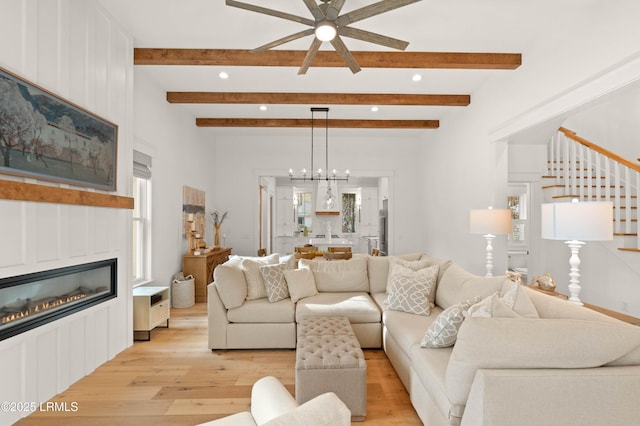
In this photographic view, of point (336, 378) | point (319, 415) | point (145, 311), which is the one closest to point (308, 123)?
point (145, 311)

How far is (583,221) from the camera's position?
2.28m

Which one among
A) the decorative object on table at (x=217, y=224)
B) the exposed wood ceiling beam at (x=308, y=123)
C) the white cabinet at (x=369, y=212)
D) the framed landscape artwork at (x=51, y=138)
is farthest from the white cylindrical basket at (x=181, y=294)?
the white cabinet at (x=369, y=212)

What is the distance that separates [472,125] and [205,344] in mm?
4790

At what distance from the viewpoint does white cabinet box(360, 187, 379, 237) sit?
34.0 feet

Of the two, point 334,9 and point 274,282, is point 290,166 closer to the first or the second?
point 274,282

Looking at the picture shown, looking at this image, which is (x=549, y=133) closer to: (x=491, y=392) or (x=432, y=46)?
(x=432, y=46)

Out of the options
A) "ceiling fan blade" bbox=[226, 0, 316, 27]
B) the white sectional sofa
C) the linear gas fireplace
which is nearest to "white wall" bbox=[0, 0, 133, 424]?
the linear gas fireplace

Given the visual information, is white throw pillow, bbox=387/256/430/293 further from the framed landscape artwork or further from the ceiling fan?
the framed landscape artwork

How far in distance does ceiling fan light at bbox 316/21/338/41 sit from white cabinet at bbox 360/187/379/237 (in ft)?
26.0

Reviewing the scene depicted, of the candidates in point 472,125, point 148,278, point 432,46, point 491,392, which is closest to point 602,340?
point 491,392

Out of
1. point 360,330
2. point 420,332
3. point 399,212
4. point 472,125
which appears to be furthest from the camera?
point 399,212

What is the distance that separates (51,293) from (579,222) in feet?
13.0

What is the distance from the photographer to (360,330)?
11.3ft

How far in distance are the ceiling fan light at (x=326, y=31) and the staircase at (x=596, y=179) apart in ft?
12.0
